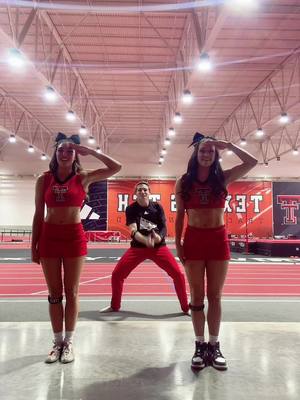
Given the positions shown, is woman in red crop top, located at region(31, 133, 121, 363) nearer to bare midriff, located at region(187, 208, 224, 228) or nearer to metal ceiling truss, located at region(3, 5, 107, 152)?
bare midriff, located at region(187, 208, 224, 228)

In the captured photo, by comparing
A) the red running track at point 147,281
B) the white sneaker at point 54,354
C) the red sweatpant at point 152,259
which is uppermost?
the red sweatpant at point 152,259

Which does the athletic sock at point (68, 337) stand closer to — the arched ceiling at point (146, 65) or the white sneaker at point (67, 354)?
the white sneaker at point (67, 354)

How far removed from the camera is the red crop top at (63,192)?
287cm

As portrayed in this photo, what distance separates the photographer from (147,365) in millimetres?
2713

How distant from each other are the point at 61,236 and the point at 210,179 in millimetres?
1233

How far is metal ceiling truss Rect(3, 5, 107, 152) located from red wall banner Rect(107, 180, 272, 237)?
7.83 metres

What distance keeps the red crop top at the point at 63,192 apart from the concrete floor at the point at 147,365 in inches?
46.7

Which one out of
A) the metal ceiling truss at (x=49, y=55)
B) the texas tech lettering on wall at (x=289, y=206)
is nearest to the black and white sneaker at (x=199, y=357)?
the metal ceiling truss at (x=49, y=55)

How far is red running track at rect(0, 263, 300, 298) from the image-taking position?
6.32 metres

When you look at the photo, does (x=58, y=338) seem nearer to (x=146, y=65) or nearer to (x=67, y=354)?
(x=67, y=354)

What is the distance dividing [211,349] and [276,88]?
14254 millimetres

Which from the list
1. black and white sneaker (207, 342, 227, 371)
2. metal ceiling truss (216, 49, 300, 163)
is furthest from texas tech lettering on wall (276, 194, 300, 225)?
black and white sneaker (207, 342, 227, 371)

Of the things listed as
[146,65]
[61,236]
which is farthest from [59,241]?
[146,65]

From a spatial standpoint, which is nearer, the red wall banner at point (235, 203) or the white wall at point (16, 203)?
the white wall at point (16, 203)
